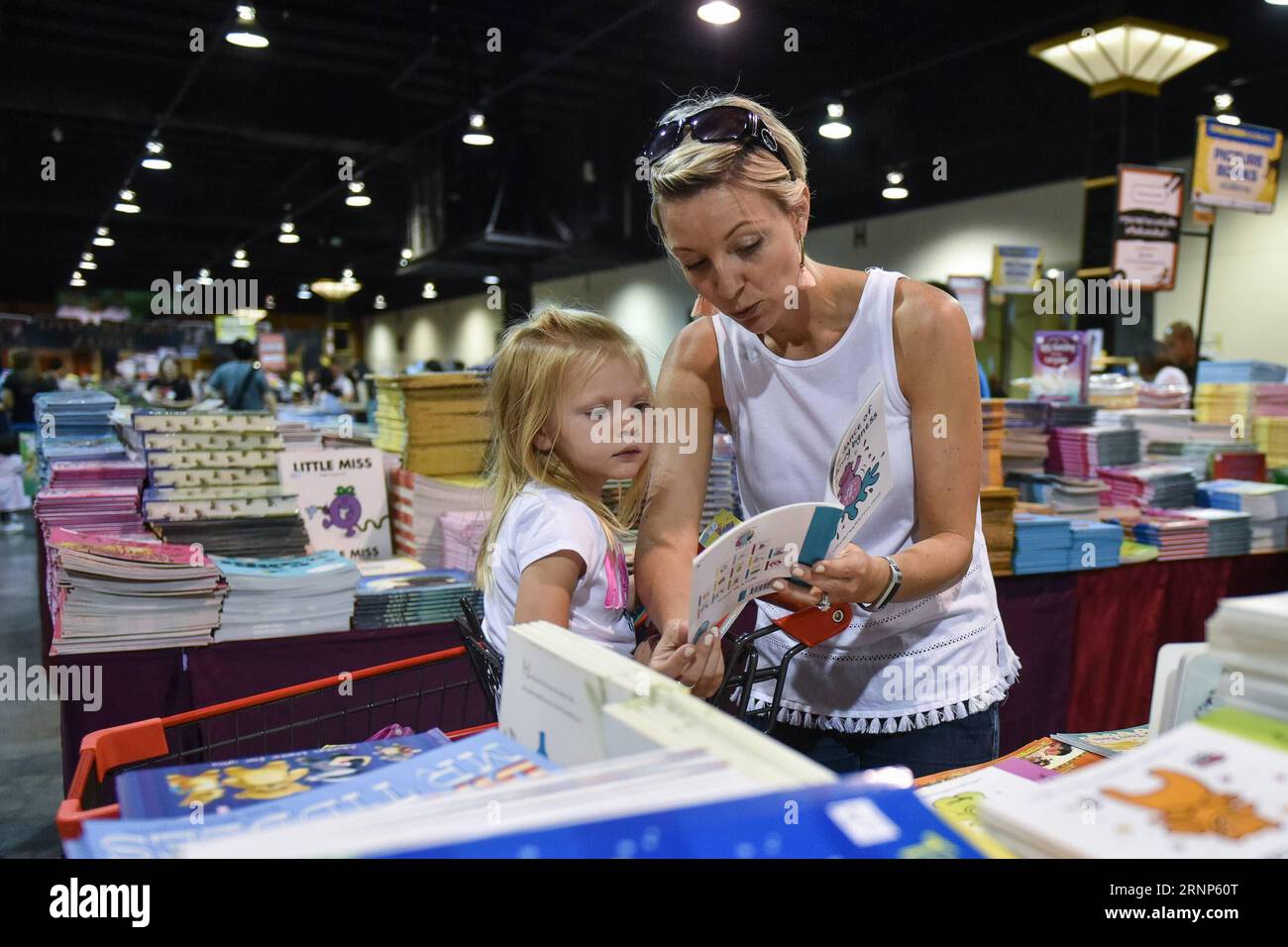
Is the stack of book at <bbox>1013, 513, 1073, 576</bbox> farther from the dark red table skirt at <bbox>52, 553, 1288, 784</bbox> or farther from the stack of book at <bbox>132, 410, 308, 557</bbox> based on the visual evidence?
the stack of book at <bbox>132, 410, 308, 557</bbox>

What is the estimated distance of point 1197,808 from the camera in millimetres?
668

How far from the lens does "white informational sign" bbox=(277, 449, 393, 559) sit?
10.6 ft

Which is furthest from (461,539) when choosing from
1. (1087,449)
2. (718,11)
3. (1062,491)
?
(718,11)

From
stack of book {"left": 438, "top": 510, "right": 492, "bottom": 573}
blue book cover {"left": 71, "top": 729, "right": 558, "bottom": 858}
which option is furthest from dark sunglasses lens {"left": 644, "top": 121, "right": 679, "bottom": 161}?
stack of book {"left": 438, "top": 510, "right": 492, "bottom": 573}

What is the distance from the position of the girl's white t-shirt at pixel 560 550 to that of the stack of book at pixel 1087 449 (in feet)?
10.0

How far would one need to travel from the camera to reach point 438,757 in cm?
79

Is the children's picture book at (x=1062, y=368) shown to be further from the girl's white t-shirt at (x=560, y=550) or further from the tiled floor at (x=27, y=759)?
the tiled floor at (x=27, y=759)

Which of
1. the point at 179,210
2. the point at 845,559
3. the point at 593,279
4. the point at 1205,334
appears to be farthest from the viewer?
the point at 593,279

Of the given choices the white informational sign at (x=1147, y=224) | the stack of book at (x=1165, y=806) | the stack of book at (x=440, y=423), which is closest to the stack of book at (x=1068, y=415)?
the white informational sign at (x=1147, y=224)

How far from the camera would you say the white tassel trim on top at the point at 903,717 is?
1472mm

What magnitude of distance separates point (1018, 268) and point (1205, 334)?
2.46 meters
